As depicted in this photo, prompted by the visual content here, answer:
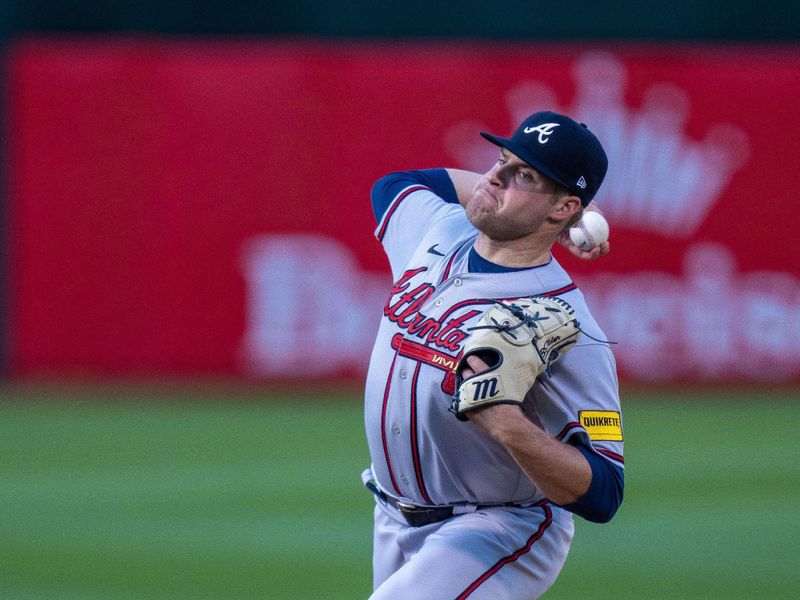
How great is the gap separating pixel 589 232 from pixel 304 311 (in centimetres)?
941

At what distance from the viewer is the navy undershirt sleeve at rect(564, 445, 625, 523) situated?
4.00 meters

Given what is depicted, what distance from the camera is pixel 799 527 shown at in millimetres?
8836

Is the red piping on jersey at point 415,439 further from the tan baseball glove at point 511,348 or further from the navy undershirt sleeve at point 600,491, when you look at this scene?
the navy undershirt sleeve at point 600,491

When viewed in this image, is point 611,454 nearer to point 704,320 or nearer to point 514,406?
point 514,406

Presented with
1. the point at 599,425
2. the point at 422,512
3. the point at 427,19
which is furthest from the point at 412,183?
the point at 427,19

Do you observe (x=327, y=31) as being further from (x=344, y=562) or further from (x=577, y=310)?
(x=577, y=310)

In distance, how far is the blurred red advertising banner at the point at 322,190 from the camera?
45.2ft

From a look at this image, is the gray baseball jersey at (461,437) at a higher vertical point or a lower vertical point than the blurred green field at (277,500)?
higher

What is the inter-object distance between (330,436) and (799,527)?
14.1 ft

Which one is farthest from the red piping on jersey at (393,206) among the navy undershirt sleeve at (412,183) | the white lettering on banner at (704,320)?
the white lettering on banner at (704,320)

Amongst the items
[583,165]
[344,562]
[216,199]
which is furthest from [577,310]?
[216,199]

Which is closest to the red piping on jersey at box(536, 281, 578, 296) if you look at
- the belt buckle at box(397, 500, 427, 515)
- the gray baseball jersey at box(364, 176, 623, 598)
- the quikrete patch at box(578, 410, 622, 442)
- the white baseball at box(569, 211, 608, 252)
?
the gray baseball jersey at box(364, 176, 623, 598)

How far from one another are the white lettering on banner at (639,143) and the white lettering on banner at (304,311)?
1798 millimetres

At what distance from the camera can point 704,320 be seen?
14.3 m
